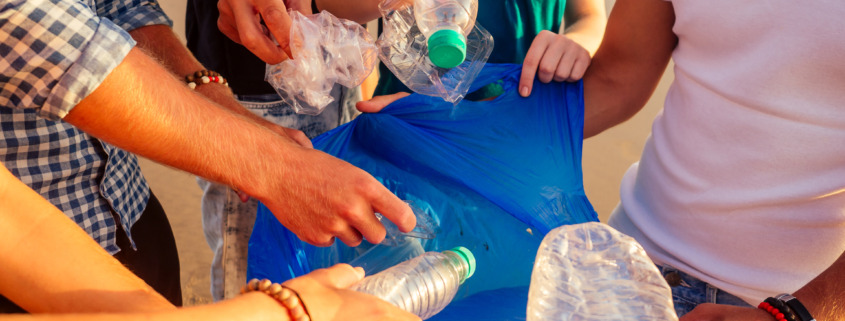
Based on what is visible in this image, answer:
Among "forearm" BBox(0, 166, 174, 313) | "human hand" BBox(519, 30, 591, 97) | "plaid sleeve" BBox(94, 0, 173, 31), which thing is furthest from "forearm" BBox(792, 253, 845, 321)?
"plaid sleeve" BBox(94, 0, 173, 31)

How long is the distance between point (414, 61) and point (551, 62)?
27 centimetres

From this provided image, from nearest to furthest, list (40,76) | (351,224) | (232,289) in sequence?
(40,76), (351,224), (232,289)

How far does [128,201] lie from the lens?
1052mm

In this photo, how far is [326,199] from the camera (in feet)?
2.78

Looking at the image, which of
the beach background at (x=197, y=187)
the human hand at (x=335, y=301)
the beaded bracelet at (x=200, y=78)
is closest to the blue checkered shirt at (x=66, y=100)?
the beaded bracelet at (x=200, y=78)

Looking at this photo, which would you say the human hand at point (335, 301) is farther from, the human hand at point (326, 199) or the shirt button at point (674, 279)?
the shirt button at point (674, 279)

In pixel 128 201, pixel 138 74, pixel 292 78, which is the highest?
pixel 138 74

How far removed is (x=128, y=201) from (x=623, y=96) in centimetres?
95

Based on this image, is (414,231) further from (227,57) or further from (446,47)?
(227,57)

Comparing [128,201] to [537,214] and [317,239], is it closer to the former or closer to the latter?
[317,239]

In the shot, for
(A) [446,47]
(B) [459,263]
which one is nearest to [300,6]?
(A) [446,47]

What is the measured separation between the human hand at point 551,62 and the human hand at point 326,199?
431 millimetres

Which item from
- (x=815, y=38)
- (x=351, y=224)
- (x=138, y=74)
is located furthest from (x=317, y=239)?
(x=815, y=38)

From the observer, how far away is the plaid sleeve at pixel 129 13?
1089mm
